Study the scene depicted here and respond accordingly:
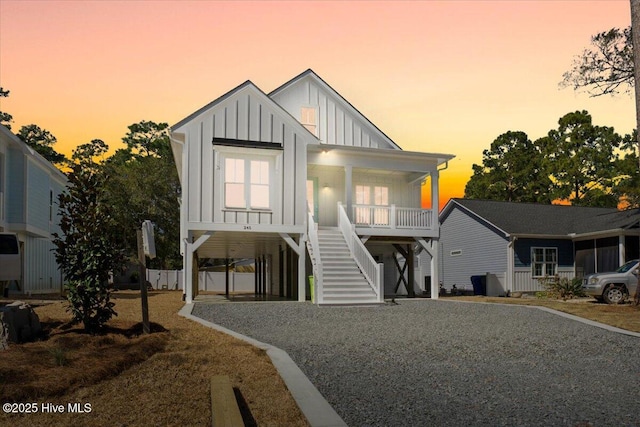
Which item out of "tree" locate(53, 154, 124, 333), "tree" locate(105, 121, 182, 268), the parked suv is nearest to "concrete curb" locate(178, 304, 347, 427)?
"tree" locate(53, 154, 124, 333)

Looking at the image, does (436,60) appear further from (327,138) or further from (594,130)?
(594,130)

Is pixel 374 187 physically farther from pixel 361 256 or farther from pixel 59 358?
pixel 59 358

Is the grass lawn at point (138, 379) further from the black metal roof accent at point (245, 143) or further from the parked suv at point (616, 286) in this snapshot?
the parked suv at point (616, 286)

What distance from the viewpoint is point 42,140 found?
60812 millimetres

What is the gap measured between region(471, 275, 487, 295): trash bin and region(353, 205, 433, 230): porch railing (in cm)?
737

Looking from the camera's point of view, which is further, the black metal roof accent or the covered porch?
the covered porch

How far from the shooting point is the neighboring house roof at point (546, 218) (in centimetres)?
2914

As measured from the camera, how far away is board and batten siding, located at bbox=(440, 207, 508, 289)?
1184 inches

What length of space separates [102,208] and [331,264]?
973cm

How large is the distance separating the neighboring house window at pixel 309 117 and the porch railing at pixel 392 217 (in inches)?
177

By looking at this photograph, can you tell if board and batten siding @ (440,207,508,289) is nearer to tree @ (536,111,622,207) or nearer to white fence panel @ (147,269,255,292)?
white fence panel @ (147,269,255,292)

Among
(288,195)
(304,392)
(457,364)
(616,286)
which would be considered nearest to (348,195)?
(288,195)

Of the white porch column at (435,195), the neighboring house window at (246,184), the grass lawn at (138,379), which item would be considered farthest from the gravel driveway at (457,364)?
the white porch column at (435,195)

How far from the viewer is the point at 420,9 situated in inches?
650
